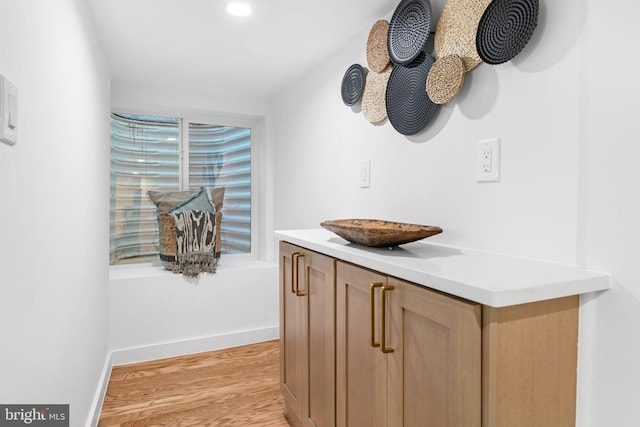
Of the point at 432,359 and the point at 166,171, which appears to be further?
the point at 166,171

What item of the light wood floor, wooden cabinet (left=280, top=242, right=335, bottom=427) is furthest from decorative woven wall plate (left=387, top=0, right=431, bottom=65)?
the light wood floor

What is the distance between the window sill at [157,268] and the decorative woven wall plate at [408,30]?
219 cm

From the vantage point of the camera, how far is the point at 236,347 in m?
3.16

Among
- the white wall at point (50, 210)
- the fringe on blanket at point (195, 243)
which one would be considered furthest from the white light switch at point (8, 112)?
the fringe on blanket at point (195, 243)

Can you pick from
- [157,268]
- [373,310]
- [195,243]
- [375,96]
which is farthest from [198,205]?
[373,310]

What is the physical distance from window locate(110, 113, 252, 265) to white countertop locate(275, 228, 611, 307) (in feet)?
7.75

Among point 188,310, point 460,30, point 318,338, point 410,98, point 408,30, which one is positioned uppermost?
point 408,30

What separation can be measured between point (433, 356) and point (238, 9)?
5.70ft

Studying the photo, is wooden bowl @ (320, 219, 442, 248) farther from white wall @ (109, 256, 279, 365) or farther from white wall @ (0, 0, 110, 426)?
white wall @ (109, 256, 279, 365)

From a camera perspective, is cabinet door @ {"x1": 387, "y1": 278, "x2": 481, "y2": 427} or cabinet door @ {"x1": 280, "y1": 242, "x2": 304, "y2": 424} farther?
cabinet door @ {"x1": 280, "y1": 242, "x2": 304, "y2": 424}

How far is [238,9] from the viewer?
1.83 metres

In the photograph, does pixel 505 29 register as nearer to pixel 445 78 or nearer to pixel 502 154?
pixel 445 78

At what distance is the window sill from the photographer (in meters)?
2.93

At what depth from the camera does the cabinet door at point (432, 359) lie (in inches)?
34.8
